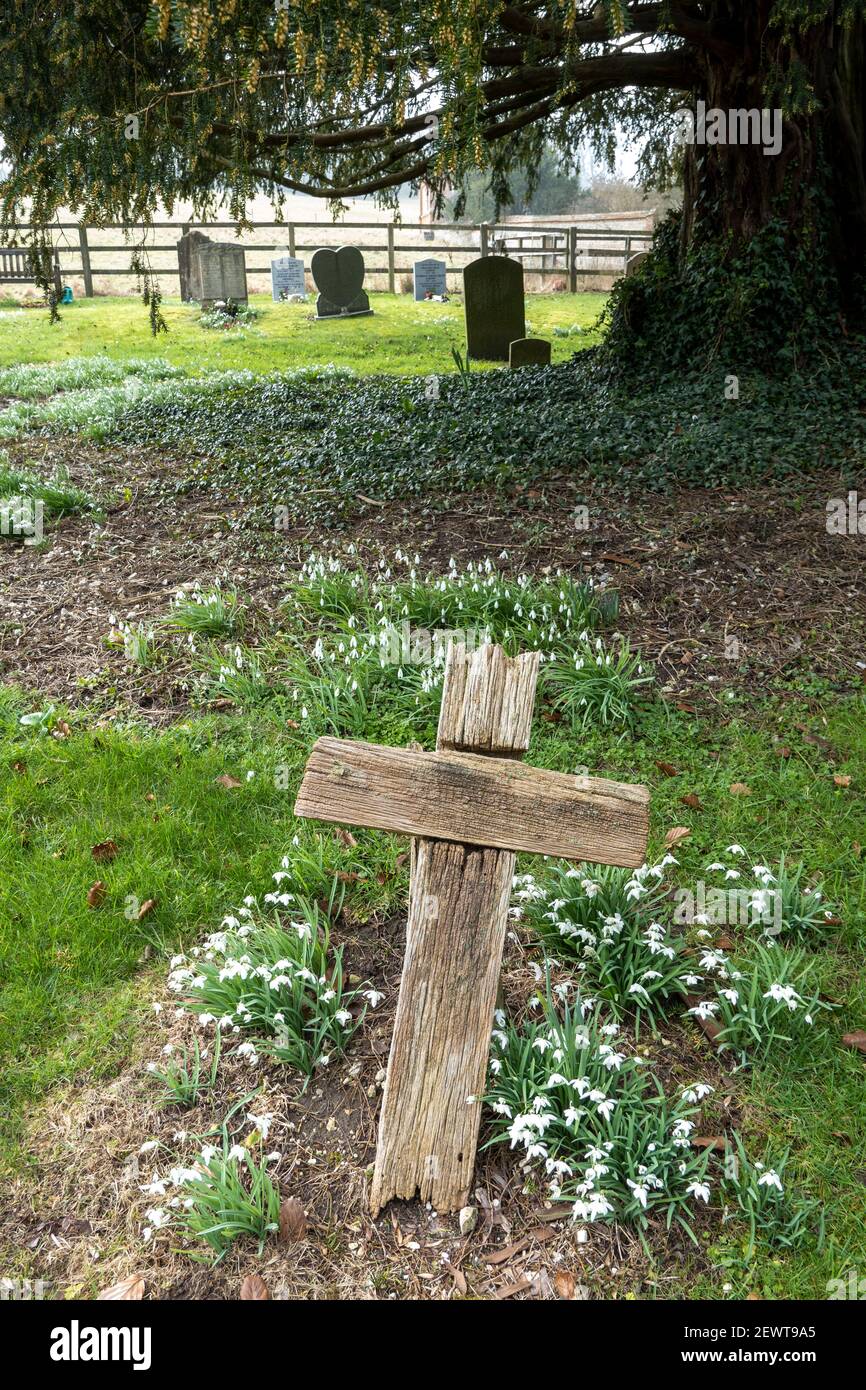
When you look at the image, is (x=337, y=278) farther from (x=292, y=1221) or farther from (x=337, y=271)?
(x=292, y=1221)

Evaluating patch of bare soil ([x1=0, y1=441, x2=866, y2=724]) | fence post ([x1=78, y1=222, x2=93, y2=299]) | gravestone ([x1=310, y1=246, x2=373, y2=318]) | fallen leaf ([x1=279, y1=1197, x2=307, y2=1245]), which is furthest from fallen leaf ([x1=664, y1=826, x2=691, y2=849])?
fence post ([x1=78, y1=222, x2=93, y2=299])

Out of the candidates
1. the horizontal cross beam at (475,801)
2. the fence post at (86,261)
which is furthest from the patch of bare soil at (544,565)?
the fence post at (86,261)

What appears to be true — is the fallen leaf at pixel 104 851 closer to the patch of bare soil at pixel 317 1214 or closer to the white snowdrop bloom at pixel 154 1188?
the patch of bare soil at pixel 317 1214

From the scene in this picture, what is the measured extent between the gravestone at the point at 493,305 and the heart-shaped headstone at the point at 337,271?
6.62m

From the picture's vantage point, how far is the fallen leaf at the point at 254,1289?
7.75 ft

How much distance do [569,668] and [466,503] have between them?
105 inches

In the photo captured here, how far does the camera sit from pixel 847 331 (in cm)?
946

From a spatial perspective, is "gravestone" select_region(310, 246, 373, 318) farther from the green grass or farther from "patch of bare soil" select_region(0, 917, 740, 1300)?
"patch of bare soil" select_region(0, 917, 740, 1300)

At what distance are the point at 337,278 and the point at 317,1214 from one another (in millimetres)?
19777

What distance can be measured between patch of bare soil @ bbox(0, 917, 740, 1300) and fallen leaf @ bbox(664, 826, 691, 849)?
997 mm

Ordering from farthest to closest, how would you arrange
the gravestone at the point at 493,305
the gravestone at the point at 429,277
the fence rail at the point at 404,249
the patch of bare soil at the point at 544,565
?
1. the gravestone at the point at 429,277
2. the fence rail at the point at 404,249
3. the gravestone at the point at 493,305
4. the patch of bare soil at the point at 544,565

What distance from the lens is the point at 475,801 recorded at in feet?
8.05

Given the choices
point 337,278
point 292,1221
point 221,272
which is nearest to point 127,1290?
point 292,1221

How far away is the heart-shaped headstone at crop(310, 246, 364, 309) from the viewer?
19.7 m
